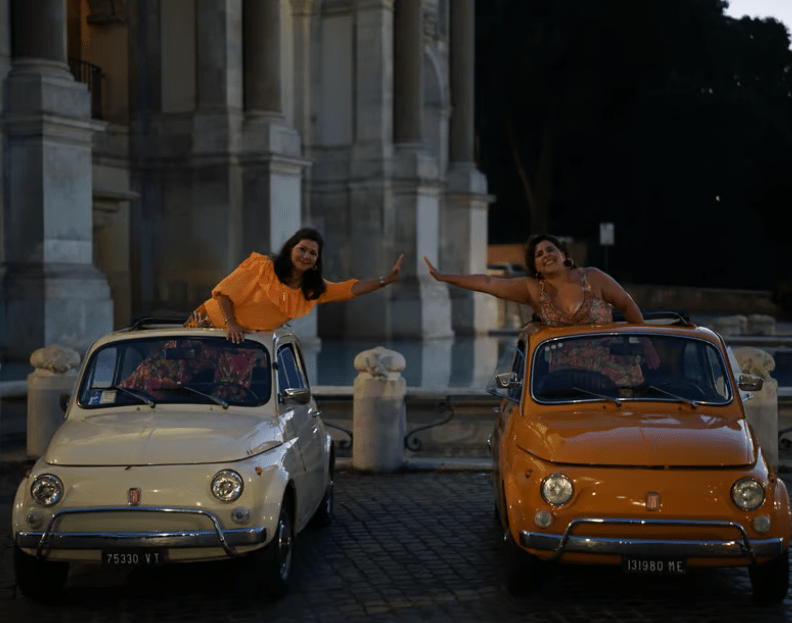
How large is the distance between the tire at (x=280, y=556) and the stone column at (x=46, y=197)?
417 inches

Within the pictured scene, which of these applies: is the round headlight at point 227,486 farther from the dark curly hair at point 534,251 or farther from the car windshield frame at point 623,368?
the dark curly hair at point 534,251

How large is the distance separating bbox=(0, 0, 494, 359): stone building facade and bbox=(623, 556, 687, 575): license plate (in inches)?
470

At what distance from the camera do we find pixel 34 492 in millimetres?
5992

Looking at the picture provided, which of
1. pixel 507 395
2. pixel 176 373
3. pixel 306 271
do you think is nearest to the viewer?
pixel 176 373

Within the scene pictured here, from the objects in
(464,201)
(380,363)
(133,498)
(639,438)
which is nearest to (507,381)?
(639,438)

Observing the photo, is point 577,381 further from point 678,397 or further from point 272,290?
point 272,290

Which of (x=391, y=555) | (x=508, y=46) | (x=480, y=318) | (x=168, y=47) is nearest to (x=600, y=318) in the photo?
(x=391, y=555)

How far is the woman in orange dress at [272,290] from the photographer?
297 inches

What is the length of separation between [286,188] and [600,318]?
49.3ft

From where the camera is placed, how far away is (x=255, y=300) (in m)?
7.59

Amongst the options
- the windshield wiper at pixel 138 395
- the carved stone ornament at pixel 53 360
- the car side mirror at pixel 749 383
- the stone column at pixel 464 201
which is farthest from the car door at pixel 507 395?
the stone column at pixel 464 201

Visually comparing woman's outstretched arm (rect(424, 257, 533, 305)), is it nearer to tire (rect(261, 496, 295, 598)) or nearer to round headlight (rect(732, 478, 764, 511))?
tire (rect(261, 496, 295, 598))

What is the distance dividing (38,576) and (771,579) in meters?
3.68

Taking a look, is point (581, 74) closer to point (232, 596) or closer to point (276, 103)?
point (276, 103)
